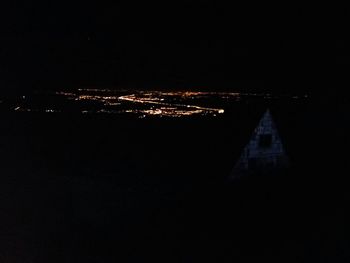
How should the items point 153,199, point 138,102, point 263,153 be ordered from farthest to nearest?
point 138,102 → point 263,153 → point 153,199

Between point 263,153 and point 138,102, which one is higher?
point 138,102

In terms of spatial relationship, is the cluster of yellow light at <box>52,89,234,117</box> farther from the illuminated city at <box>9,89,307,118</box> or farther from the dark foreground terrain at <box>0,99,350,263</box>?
the dark foreground terrain at <box>0,99,350,263</box>

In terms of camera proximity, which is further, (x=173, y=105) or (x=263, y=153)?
(x=173, y=105)

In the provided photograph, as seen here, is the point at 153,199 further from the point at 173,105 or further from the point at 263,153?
the point at 173,105

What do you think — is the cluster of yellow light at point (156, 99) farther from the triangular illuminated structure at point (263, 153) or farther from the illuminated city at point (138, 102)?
the triangular illuminated structure at point (263, 153)

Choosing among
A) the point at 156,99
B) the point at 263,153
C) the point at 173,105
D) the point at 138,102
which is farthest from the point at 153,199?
the point at 156,99

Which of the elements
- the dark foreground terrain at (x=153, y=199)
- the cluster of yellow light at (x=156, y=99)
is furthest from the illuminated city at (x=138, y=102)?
the dark foreground terrain at (x=153, y=199)

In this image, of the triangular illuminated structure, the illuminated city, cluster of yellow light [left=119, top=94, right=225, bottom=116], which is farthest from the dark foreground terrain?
cluster of yellow light [left=119, top=94, right=225, bottom=116]

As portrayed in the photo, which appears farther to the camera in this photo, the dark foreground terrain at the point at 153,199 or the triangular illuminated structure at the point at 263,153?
the triangular illuminated structure at the point at 263,153
